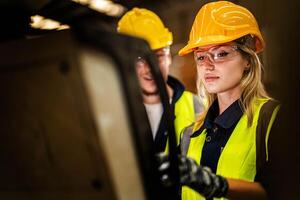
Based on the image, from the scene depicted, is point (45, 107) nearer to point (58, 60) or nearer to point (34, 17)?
point (58, 60)

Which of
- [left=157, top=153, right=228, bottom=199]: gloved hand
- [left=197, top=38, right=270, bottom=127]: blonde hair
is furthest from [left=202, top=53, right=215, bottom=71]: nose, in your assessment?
[left=157, top=153, right=228, bottom=199]: gloved hand

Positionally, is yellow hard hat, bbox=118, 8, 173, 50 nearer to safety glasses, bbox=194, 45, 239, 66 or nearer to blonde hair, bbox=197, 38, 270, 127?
safety glasses, bbox=194, 45, 239, 66

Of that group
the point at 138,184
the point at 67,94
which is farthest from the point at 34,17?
the point at 138,184

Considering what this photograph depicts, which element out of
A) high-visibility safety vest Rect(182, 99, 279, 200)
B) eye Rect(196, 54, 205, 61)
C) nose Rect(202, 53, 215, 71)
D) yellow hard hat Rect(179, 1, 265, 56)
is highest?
yellow hard hat Rect(179, 1, 265, 56)

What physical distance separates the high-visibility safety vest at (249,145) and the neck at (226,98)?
83mm

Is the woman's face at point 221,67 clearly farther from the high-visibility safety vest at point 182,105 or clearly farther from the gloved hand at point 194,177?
the gloved hand at point 194,177

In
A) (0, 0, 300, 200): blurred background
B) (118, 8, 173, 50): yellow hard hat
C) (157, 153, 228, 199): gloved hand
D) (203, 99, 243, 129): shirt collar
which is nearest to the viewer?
(0, 0, 300, 200): blurred background

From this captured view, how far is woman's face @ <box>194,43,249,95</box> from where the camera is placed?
1.36 metres

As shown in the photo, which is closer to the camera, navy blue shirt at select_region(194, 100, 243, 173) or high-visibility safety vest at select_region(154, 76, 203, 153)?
navy blue shirt at select_region(194, 100, 243, 173)

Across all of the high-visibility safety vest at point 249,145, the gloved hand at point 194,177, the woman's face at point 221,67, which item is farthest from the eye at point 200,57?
the gloved hand at point 194,177

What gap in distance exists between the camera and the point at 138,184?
0.98 meters

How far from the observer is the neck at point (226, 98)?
4.59 ft

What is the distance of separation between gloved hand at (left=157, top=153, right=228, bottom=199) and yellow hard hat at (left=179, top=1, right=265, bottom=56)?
0.53 m

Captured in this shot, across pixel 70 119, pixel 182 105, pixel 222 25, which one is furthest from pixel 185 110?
pixel 70 119
